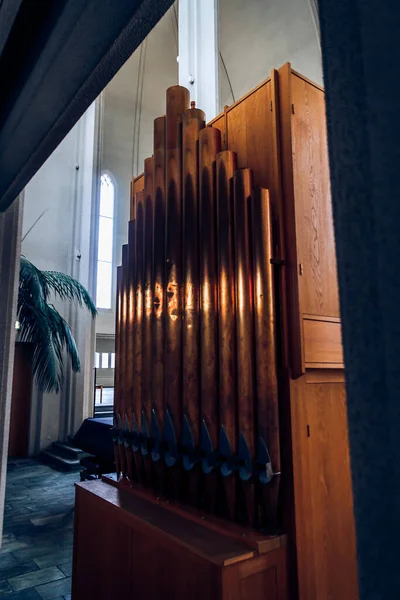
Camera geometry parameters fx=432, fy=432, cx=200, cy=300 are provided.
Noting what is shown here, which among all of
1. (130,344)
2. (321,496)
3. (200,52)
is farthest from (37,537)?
(200,52)

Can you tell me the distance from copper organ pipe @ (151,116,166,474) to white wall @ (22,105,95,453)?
6.64 m

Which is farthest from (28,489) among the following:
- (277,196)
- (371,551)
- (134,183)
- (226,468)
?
(371,551)

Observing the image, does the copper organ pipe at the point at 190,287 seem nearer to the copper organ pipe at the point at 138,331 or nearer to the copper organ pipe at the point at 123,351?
the copper organ pipe at the point at 138,331

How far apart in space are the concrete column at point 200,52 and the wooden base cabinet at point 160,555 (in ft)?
11.9

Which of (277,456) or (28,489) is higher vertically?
(277,456)

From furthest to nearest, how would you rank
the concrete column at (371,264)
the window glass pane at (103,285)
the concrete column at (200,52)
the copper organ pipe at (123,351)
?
the window glass pane at (103,285) < the concrete column at (200,52) < the copper organ pipe at (123,351) < the concrete column at (371,264)

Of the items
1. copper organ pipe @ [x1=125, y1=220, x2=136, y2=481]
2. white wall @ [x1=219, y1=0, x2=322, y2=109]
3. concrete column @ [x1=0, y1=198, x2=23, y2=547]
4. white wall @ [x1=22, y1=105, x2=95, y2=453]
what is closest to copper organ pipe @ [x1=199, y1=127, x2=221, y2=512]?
copper organ pipe @ [x1=125, y1=220, x2=136, y2=481]

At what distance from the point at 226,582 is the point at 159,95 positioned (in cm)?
1333

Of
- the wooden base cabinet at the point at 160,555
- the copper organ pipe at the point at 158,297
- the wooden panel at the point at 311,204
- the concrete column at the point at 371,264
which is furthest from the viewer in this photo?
the copper organ pipe at the point at 158,297

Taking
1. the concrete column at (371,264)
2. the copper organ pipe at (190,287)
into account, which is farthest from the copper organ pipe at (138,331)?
the concrete column at (371,264)

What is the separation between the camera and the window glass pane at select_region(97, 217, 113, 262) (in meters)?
11.8

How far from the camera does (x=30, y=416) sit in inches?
328

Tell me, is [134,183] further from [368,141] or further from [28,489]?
[28,489]

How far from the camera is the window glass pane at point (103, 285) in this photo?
38.5ft
